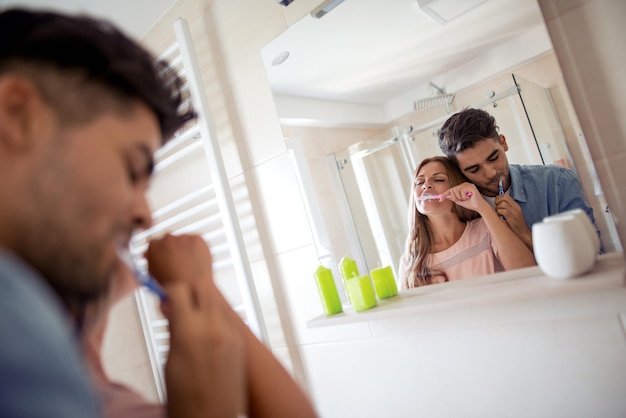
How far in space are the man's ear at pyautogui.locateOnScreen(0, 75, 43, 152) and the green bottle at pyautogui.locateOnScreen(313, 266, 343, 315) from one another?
0.82 metres

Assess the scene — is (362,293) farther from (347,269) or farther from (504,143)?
(504,143)

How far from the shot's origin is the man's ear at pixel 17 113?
0.43 meters

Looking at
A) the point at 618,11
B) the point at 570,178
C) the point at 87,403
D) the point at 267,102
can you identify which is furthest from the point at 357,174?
the point at 87,403

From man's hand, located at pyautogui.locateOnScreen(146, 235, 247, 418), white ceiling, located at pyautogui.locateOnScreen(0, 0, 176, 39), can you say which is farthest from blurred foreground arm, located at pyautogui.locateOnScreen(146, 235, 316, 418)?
white ceiling, located at pyautogui.locateOnScreen(0, 0, 176, 39)

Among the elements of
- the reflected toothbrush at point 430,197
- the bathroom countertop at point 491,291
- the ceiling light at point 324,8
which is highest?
the ceiling light at point 324,8

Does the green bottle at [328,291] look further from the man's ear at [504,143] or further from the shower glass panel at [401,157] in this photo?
the man's ear at [504,143]

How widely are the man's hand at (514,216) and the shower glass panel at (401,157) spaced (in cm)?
9

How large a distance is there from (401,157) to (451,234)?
227 mm

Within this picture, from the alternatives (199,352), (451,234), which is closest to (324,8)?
(451,234)

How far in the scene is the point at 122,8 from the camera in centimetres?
143

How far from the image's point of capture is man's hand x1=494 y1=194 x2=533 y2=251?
0.86m

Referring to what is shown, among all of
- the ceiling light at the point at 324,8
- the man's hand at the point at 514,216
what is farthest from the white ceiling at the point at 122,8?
the man's hand at the point at 514,216

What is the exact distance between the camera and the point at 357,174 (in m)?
1.12

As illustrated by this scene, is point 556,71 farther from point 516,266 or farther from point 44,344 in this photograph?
point 44,344
